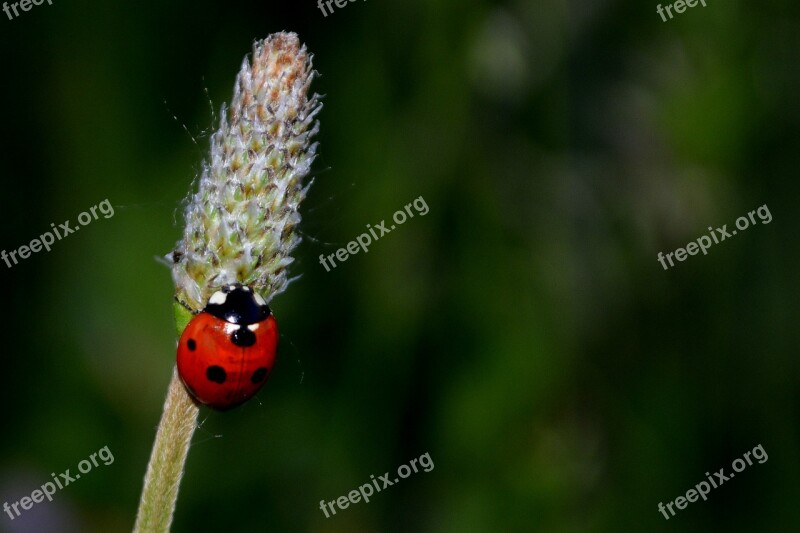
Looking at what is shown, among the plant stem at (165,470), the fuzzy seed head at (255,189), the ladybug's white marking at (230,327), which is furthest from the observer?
the ladybug's white marking at (230,327)

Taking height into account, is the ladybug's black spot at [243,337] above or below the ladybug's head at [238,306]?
below

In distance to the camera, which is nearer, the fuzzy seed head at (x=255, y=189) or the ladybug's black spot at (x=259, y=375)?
the fuzzy seed head at (x=255, y=189)

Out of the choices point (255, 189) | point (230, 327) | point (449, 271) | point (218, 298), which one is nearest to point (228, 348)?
point (230, 327)

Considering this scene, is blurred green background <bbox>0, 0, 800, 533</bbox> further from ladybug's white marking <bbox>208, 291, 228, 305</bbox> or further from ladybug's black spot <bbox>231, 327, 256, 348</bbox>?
ladybug's white marking <bbox>208, 291, 228, 305</bbox>

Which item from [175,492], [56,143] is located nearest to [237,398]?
[175,492]

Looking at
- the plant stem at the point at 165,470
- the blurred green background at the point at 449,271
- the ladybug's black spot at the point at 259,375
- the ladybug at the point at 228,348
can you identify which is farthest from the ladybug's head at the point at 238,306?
the blurred green background at the point at 449,271

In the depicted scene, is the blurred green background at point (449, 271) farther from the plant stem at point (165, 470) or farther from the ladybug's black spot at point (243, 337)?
the plant stem at point (165, 470)

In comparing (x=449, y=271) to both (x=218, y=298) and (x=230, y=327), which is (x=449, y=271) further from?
(x=218, y=298)

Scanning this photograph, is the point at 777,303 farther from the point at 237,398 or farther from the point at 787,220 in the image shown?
the point at 237,398
